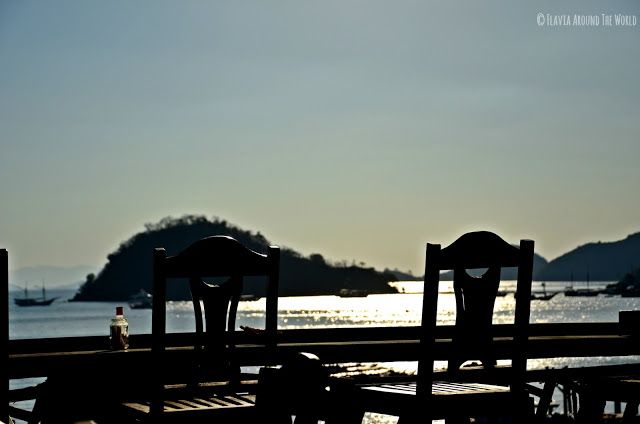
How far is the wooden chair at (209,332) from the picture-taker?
4250 mm

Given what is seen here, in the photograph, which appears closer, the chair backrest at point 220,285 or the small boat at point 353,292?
the chair backrest at point 220,285

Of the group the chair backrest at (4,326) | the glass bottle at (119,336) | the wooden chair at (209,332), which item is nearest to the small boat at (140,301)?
the glass bottle at (119,336)

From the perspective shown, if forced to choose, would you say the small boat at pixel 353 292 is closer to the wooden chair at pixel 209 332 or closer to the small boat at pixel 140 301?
the small boat at pixel 140 301

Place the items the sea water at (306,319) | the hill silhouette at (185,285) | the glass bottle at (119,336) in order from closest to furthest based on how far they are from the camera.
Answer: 1. the glass bottle at (119,336)
2. the sea water at (306,319)
3. the hill silhouette at (185,285)

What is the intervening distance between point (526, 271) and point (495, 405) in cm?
53

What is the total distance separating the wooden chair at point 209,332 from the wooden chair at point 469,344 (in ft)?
1.73

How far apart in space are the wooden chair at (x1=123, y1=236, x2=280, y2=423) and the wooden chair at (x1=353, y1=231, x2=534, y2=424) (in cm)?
53

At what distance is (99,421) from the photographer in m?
5.11

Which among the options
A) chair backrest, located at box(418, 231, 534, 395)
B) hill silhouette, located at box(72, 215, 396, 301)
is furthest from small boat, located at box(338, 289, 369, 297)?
chair backrest, located at box(418, 231, 534, 395)

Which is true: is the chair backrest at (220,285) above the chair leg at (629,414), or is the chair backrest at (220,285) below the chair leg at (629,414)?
above

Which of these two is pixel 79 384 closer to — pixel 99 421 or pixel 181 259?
pixel 99 421

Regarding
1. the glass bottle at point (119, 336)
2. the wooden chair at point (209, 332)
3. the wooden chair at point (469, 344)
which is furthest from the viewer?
the glass bottle at point (119, 336)

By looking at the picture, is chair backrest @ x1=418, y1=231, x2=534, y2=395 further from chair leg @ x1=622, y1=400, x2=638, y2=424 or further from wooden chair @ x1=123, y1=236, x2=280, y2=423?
chair leg @ x1=622, y1=400, x2=638, y2=424

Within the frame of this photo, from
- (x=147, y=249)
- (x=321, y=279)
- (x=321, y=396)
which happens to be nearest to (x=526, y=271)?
(x=321, y=396)
